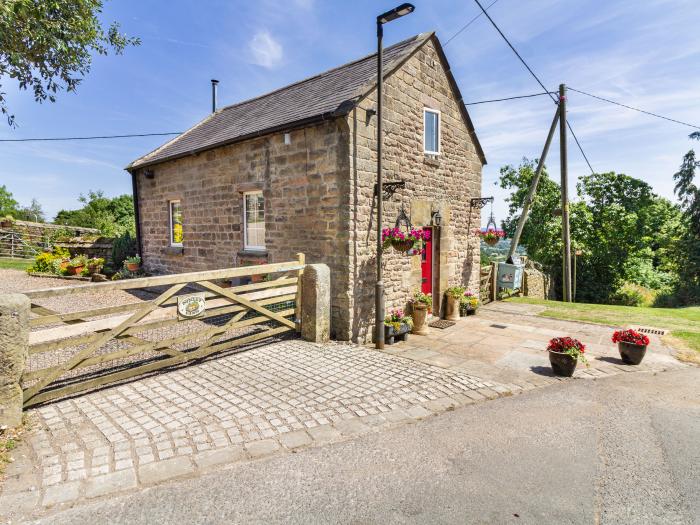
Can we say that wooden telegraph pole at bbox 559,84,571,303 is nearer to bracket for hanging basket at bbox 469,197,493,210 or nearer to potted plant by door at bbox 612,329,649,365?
bracket for hanging basket at bbox 469,197,493,210

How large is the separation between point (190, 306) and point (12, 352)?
2.04m

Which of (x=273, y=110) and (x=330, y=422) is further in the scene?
(x=273, y=110)

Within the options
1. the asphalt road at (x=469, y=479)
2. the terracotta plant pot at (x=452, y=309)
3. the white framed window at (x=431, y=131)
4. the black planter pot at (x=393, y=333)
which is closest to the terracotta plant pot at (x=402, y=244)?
the black planter pot at (x=393, y=333)

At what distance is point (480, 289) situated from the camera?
501 inches

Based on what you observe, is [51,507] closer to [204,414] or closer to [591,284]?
[204,414]

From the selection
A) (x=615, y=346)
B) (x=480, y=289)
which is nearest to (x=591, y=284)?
(x=480, y=289)

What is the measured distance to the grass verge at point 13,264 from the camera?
57.1 feet

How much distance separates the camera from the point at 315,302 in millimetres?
7141

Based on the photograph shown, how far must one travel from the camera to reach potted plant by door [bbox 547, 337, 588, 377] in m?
6.02

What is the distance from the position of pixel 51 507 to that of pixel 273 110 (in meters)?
9.82

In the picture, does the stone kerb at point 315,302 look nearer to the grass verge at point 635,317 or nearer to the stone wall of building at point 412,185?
the stone wall of building at point 412,185

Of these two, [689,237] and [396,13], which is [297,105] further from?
[689,237]

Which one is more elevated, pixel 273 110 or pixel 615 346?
pixel 273 110

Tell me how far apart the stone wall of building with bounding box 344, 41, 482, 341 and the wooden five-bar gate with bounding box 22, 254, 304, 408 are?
1.42 metres
